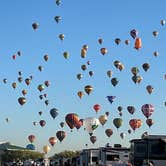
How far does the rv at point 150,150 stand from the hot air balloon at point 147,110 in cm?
499

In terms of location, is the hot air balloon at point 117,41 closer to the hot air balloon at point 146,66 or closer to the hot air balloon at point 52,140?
the hot air balloon at point 146,66

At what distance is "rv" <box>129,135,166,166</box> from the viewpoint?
1810 inches

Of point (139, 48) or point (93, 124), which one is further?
point (93, 124)

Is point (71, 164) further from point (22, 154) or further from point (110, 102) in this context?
point (22, 154)

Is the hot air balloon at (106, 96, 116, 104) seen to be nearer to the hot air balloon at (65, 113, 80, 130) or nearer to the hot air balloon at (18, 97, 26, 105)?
the hot air balloon at (65, 113, 80, 130)

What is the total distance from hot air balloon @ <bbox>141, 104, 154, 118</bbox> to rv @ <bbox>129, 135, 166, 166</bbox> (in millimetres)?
4989

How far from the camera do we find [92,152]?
53.9 metres

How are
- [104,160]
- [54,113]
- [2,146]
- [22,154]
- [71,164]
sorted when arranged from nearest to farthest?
[104,160], [54,113], [71,164], [2,146], [22,154]

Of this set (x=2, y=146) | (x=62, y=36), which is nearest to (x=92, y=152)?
(x=62, y=36)

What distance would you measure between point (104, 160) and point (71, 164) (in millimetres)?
15348

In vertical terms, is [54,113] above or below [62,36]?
below

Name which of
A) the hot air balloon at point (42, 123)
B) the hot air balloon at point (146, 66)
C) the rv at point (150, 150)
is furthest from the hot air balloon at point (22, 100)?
the rv at point (150, 150)

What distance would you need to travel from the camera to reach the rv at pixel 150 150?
46.0 metres


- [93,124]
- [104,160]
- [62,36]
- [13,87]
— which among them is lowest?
[104,160]
